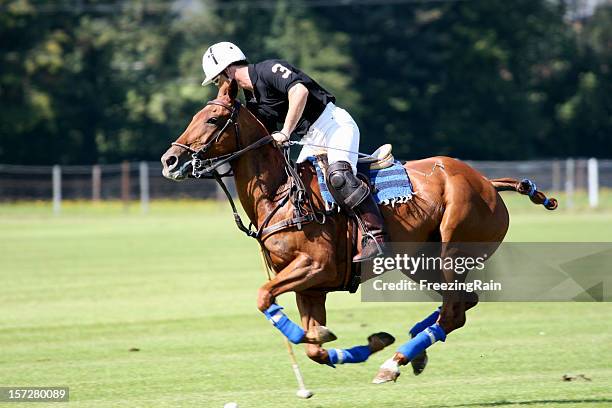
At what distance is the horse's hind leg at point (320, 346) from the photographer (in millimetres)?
8734

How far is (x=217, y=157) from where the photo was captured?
8.97m

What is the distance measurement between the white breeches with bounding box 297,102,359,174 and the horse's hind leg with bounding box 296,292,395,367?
1172 mm

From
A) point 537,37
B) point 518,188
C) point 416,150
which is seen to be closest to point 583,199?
point 416,150

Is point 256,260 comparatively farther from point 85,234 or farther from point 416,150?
point 416,150

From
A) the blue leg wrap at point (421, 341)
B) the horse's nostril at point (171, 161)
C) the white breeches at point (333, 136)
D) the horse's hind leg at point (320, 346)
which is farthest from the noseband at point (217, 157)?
the blue leg wrap at point (421, 341)

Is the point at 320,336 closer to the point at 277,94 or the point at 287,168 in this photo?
the point at 287,168

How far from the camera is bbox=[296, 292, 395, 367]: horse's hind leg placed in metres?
8.73

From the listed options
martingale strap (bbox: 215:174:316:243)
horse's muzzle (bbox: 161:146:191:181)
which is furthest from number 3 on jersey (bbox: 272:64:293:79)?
horse's muzzle (bbox: 161:146:191:181)

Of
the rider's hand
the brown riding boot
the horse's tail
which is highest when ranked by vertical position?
the rider's hand

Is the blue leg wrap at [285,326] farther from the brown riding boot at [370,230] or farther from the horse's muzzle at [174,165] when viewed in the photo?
the horse's muzzle at [174,165]

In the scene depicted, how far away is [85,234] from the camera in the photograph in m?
30.9

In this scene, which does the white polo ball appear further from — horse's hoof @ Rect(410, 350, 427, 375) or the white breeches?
the white breeches

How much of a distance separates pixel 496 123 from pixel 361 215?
5222 centimetres

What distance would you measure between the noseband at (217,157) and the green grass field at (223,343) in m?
1.85
